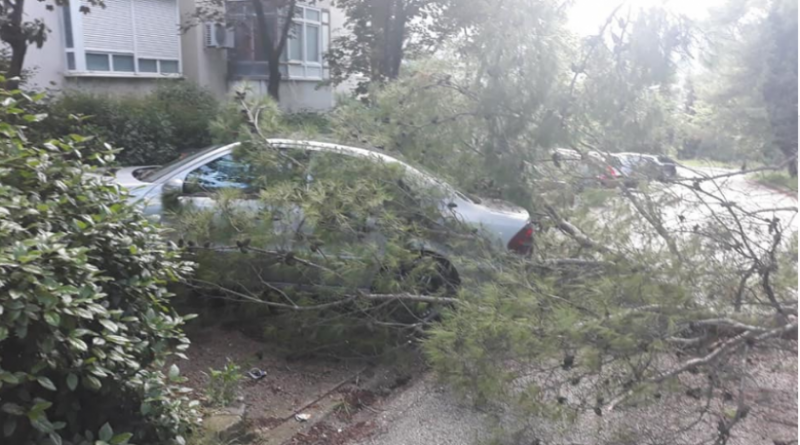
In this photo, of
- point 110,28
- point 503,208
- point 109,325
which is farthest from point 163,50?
point 109,325

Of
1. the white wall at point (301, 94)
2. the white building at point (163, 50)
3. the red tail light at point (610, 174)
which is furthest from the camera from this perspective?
the white wall at point (301, 94)

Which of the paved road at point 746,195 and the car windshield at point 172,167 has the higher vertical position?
the paved road at point 746,195

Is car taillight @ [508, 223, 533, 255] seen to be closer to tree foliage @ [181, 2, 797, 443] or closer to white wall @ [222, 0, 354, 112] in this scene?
tree foliage @ [181, 2, 797, 443]

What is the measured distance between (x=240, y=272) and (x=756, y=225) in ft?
10.6

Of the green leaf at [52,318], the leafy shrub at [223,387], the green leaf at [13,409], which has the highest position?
the green leaf at [52,318]

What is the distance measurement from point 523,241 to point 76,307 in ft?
10.8

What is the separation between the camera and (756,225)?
3.55 m

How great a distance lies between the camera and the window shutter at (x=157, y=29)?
14.9 metres

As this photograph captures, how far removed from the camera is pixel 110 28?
14.3 metres

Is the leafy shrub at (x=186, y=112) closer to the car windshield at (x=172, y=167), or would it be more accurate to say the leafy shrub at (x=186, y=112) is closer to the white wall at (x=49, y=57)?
the white wall at (x=49, y=57)

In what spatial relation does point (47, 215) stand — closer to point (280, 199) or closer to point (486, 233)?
point (280, 199)

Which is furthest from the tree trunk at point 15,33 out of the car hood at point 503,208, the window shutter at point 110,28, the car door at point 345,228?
the car hood at point 503,208

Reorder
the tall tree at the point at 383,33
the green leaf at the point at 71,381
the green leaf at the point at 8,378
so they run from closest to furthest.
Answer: the green leaf at the point at 8,378, the green leaf at the point at 71,381, the tall tree at the point at 383,33

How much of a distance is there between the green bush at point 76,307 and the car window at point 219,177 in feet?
5.63
